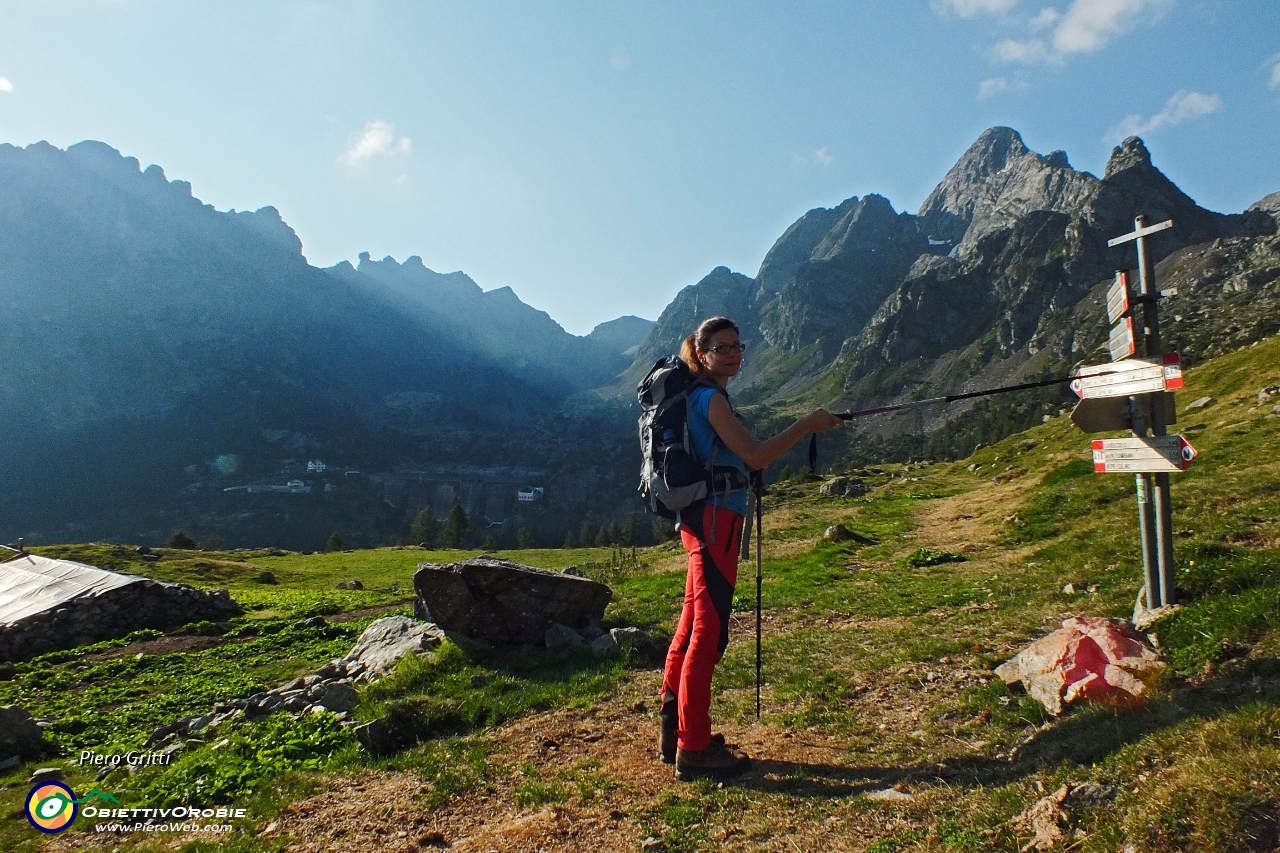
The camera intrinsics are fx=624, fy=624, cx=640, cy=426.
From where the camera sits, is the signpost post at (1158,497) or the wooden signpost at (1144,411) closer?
the wooden signpost at (1144,411)

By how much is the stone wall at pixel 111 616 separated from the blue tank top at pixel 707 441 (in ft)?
84.9

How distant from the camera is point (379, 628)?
12758 mm

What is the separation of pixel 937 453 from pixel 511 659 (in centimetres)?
15859

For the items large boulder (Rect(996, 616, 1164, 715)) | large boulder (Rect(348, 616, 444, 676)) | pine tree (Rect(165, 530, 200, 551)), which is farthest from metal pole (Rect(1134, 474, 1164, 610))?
pine tree (Rect(165, 530, 200, 551))

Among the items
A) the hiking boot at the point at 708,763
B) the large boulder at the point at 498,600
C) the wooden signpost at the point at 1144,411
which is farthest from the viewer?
the large boulder at the point at 498,600

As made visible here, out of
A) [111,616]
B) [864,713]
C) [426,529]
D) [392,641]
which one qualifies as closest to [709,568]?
[864,713]

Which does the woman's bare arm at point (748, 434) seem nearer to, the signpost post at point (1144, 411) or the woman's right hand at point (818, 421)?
the woman's right hand at point (818, 421)

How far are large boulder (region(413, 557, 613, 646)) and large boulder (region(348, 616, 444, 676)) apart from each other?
328 mm

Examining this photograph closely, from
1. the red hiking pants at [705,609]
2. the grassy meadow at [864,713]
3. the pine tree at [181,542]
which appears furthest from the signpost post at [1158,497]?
the pine tree at [181,542]

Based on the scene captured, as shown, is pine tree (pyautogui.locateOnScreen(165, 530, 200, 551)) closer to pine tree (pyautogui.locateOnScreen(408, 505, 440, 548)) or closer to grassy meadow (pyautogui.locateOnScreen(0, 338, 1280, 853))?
pine tree (pyautogui.locateOnScreen(408, 505, 440, 548))

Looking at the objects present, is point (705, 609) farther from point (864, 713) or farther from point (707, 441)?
point (864, 713)

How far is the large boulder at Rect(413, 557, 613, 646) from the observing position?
11.2 meters

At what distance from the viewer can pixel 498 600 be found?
11.4 m

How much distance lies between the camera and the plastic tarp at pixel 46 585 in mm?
23230
